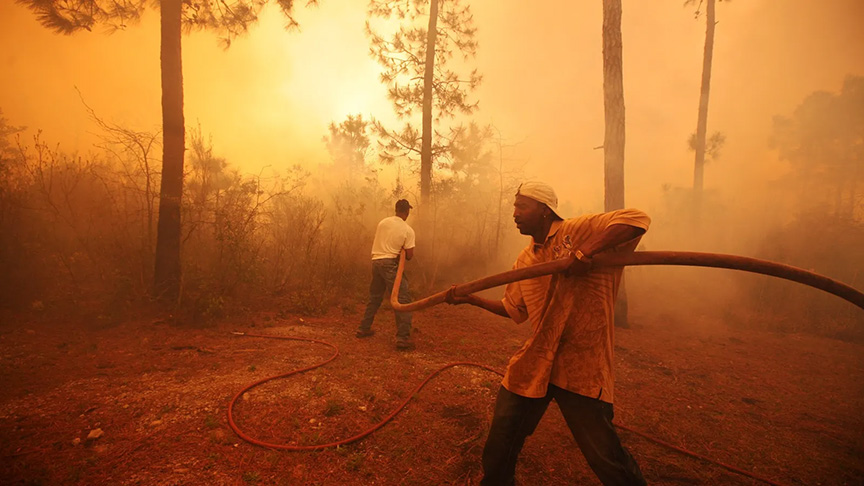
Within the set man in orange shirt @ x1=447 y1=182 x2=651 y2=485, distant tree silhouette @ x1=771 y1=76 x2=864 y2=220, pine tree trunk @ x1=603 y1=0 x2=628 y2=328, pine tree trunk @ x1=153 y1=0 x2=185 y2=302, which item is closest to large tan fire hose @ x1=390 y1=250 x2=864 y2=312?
man in orange shirt @ x1=447 y1=182 x2=651 y2=485

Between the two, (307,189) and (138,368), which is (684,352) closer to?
(138,368)

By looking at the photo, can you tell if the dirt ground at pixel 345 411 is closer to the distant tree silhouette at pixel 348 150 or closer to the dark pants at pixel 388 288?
the dark pants at pixel 388 288

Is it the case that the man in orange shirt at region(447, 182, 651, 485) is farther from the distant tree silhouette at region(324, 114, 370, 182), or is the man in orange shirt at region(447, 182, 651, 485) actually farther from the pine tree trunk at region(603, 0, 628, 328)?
the distant tree silhouette at region(324, 114, 370, 182)

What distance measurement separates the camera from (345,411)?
11.2ft

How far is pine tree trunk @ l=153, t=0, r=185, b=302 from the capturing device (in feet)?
19.6

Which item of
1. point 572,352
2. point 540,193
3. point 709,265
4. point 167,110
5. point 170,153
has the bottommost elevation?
point 572,352

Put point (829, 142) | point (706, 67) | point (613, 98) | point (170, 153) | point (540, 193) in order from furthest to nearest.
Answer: point (829, 142) → point (706, 67) → point (613, 98) → point (170, 153) → point (540, 193)

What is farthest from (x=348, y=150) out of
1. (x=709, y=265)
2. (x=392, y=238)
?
(x=709, y=265)

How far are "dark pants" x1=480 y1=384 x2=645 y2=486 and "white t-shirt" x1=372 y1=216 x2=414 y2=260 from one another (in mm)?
3601

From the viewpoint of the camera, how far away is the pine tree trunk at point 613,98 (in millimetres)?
7113

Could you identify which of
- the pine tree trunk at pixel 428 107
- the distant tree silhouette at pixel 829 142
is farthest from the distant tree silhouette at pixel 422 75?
the distant tree silhouette at pixel 829 142

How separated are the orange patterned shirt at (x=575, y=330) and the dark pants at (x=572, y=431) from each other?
0.08 metres

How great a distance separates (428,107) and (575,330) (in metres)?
9.85

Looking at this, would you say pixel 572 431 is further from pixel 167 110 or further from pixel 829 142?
pixel 829 142
